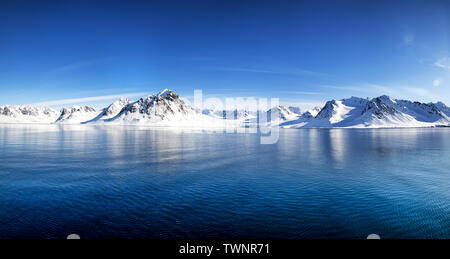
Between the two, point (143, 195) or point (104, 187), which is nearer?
point (143, 195)

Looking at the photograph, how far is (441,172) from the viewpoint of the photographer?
32125 mm

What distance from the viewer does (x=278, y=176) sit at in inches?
1165

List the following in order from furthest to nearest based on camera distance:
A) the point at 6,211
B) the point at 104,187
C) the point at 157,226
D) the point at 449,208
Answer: the point at 104,187 < the point at 449,208 < the point at 6,211 < the point at 157,226
